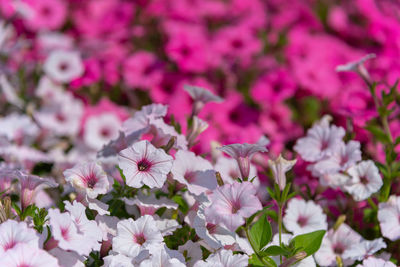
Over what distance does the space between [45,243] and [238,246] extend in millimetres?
478

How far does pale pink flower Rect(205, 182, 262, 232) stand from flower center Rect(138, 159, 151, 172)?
0.20 meters

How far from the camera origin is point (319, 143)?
5.10ft

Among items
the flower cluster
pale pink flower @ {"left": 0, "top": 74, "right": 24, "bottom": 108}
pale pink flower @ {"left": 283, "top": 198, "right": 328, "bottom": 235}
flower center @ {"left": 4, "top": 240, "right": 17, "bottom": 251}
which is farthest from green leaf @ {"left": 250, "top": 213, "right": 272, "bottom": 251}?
pale pink flower @ {"left": 0, "top": 74, "right": 24, "bottom": 108}

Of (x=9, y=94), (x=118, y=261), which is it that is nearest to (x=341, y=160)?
(x=118, y=261)

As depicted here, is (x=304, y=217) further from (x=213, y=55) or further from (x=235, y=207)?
(x=213, y=55)

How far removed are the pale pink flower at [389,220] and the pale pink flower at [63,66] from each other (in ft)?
5.63

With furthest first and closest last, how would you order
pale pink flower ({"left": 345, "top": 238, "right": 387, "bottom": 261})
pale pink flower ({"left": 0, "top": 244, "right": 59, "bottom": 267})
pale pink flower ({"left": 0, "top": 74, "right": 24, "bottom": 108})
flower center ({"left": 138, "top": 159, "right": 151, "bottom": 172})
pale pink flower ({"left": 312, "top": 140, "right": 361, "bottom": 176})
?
pale pink flower ({"left": 0, "top": 74, "right": 24, "bottom": 108}), pale pink flower ({"left": 312, "top": 140, "right": 361, "bottom": 176}), pale pink flower ({"left": 345, "top": 238, "right": 387, "bottom": 261}), flower center ({"left": 138, "top": 159, "right": 151, "bottom": 172}), pale pink flower ({"left": 0, "top": 244, "right": 59, "bottom": 267})

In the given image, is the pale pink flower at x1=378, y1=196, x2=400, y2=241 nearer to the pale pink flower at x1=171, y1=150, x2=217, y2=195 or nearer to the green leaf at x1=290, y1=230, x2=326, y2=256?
the green leaf at x1=290, y1=230, x2=326, y2=256

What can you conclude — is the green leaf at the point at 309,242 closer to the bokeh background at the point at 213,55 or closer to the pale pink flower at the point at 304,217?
the pale pink flower at the point at 304,217

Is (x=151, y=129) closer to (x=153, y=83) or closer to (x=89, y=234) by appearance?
(x=89, y=234)

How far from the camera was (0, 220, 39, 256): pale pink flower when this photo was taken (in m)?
1.03

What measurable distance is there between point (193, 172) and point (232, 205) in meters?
0.22

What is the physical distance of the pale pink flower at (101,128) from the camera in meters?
2.48

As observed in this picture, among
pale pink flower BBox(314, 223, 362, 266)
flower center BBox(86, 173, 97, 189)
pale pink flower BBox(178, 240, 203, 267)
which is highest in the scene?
flower center BBox(86, 173, 97, 189)
